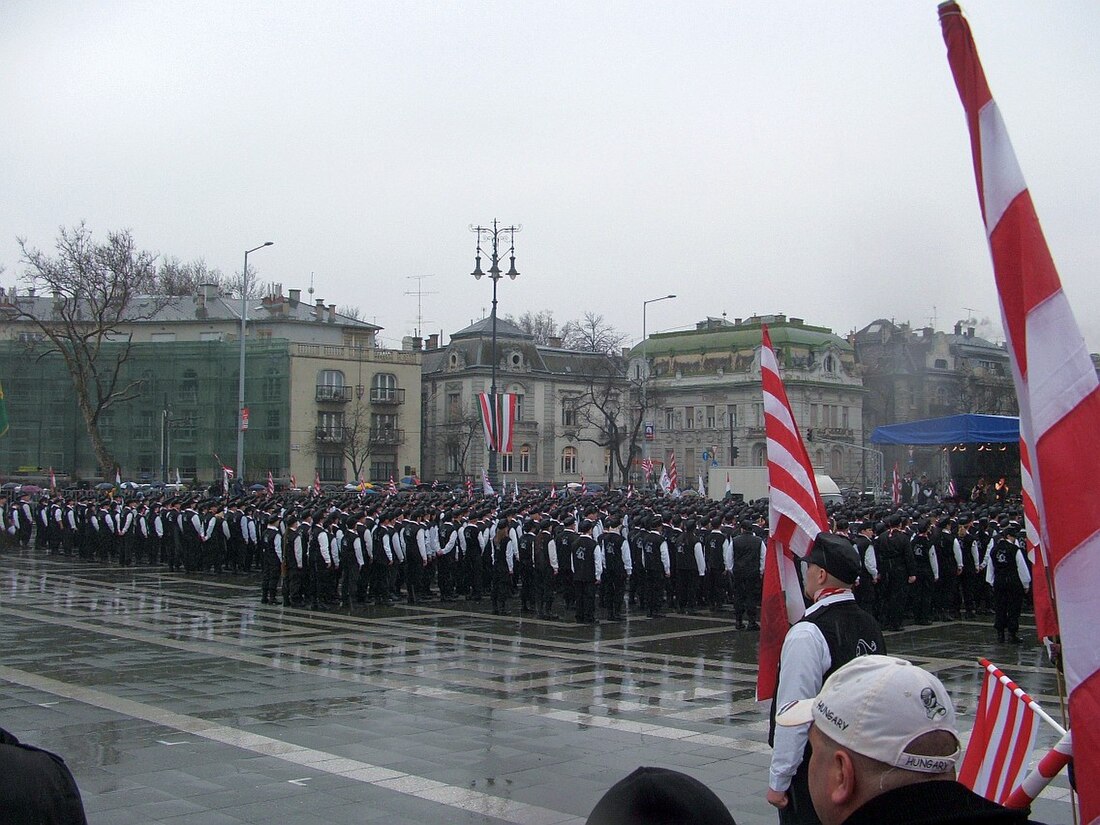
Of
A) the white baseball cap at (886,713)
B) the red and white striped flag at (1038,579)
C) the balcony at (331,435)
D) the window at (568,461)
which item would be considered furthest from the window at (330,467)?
the white baseball cap at (886,713)

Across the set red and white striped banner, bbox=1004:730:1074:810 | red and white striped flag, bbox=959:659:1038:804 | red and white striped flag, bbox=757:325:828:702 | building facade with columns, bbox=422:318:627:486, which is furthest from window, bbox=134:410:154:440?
red and white striped banner, bbox=1004:730:1074:810

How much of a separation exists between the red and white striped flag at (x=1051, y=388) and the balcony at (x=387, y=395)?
69.6 m

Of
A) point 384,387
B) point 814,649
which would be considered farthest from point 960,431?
point 384,387

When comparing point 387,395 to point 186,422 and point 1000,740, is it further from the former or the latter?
point 1000,740

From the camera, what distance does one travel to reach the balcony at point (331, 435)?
2707 inches

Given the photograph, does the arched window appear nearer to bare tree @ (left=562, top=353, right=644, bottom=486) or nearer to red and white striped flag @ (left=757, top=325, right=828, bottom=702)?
bare tree @ (left=562, top=353, right=644, bottom=486)

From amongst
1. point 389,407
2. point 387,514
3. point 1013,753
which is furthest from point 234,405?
point 1013,753

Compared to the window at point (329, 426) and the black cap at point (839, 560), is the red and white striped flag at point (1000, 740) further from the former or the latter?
the window at point (329, 426)

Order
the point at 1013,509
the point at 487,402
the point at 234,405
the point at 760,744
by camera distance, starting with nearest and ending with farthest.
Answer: the point at 760,744 < the point at 1013,509 < the point at 487,402 < the point at 234,405

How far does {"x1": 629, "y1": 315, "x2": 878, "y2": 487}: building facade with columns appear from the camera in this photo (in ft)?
276

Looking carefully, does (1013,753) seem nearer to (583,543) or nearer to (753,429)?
(583,543)

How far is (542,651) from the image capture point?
51.0 ft

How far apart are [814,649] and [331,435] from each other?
65.9 meters

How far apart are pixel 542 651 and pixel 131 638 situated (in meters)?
5.90
